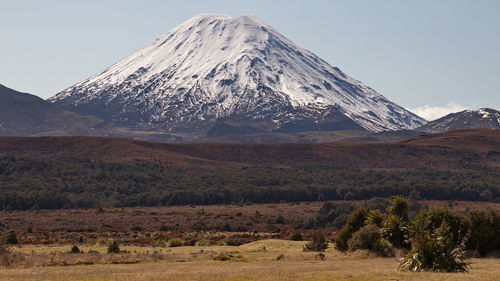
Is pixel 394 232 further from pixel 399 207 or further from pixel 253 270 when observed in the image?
pixel 253 270

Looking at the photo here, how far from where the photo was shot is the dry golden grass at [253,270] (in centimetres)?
3127

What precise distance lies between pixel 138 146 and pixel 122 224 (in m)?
102

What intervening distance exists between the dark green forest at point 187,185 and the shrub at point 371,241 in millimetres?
75313

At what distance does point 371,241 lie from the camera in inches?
1753

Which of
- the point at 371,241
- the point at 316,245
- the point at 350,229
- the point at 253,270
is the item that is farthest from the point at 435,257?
the point at 316,245

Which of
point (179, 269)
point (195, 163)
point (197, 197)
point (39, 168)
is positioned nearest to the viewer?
point (179, 269)

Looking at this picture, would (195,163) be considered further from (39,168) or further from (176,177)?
(39,168)

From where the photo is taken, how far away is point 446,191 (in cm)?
13062

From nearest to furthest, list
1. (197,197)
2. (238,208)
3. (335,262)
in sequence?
(335,262), (238,208), (197,197)

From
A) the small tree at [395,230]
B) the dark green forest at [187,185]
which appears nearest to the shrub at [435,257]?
the small tree at [395,230]

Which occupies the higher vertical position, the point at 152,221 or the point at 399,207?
the point at 399,207

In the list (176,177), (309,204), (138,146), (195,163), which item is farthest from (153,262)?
(138,146)

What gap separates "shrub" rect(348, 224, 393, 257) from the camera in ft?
143

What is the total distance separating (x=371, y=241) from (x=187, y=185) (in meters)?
98.7
